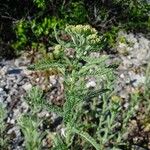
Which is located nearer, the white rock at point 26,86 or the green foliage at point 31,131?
the green foliage at point 31,131

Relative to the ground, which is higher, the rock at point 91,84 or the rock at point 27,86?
the rock at point 91,84

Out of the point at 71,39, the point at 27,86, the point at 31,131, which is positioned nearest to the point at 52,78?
the point at 27,86

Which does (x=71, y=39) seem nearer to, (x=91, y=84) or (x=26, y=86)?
(x=91, y=84)

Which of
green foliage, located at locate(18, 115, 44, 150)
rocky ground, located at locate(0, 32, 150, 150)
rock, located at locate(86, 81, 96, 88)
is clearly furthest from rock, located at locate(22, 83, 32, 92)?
green foliage, located at locate(18, 115, 44, 150)

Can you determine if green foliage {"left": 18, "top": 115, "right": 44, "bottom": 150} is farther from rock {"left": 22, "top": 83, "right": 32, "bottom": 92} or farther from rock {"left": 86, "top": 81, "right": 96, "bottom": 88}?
rock {"left": 86, "top": 81, "right": 96, "bottom": 88}

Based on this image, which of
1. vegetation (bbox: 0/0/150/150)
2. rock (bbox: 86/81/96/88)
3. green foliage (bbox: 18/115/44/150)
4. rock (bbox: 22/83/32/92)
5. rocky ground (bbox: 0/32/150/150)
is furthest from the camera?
rock (bbox: 86/81/96/88)

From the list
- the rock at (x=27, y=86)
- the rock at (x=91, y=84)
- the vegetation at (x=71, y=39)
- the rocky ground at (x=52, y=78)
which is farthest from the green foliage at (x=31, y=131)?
the rock at (x=91, y=84)

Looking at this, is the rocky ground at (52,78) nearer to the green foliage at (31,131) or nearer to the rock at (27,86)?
the rock at (27,86)

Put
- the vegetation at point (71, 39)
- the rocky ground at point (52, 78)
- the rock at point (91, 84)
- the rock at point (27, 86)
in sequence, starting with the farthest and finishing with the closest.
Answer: the rock at point (91, 84), the rock at point (27, 86), the rocky ground at point (52, 78), the vegetation at point (71, 39)

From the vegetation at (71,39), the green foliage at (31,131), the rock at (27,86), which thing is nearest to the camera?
the green foliage at (31,131)

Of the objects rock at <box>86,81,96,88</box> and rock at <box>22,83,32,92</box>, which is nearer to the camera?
rock at <box>22,83,32,92</box>
